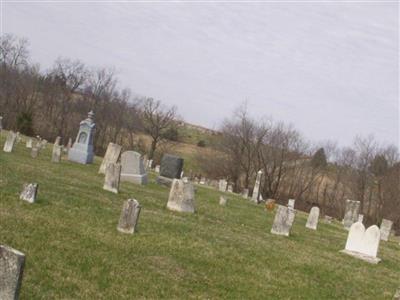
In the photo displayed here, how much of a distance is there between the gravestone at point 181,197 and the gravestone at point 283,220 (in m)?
2.67

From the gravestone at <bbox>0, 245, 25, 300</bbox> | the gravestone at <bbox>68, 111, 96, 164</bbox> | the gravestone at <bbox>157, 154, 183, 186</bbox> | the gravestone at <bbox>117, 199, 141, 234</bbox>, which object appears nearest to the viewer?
the gravestone at <bbox>0, 245, 25, 300</bbox>

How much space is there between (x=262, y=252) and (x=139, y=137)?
6498cm

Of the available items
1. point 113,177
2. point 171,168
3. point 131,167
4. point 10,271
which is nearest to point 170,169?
point 171,168

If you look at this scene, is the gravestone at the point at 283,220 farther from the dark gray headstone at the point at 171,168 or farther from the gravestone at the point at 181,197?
the dark gray headstone at the point at 171,168

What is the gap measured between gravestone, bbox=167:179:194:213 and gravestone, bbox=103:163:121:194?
2071 millimetres

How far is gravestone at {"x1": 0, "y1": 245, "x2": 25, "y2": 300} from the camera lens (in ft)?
15.4

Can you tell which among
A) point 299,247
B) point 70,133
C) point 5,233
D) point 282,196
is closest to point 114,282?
point 5,233

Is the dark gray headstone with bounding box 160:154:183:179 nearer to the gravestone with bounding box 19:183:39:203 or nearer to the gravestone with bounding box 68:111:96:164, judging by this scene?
the gravestone with bounding box 68:111:96:164

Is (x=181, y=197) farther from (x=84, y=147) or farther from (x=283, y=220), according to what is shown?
(x=84, y=147)

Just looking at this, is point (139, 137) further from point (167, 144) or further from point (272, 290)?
point (272, 290)

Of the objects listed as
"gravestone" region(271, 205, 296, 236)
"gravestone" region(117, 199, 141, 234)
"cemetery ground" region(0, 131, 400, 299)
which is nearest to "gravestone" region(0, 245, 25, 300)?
"cemetery ground" region(0, 131, 400, 299)

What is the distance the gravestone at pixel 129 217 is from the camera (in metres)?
10.6

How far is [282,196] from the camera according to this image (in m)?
58.4

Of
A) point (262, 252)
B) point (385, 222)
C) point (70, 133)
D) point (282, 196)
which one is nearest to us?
point (262, 252)
